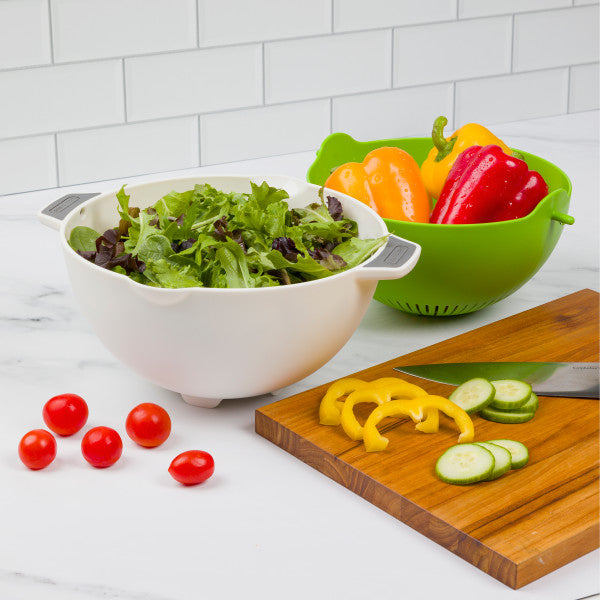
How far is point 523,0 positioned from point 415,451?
1595 mm

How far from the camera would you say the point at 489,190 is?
1.26 meters

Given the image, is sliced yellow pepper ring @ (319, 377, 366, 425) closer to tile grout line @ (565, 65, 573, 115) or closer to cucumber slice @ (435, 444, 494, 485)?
cucumber slice @ (435, 444, 494, 485)

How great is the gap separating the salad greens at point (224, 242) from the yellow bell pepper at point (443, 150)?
0.90 ft

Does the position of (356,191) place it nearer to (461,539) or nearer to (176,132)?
(461,539)

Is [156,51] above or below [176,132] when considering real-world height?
above

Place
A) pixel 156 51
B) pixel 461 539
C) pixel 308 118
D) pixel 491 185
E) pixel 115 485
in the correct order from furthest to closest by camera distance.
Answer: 1. pixel 308 118
2. pixel 156 51
3. pixel 491 185
4. pixel 115 485
5. pixel 461 539

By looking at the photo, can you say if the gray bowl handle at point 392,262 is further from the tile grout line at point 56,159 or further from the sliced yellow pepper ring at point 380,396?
the tile grout line at point 56,159

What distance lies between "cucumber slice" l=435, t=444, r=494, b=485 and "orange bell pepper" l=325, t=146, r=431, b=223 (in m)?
0.44

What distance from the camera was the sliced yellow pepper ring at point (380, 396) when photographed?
100 centimetres

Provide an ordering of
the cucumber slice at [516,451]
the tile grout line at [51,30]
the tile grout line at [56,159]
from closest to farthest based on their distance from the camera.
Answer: the cucumber slice at [516,451]
the tile grout line at [51,30]
the tile grout line at [56,159]

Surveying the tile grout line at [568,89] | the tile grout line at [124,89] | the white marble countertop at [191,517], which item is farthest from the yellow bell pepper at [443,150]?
the tile grout line at [568,89]

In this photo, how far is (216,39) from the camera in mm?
1928

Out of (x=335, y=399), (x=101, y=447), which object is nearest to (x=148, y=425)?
(x=101, y=447)

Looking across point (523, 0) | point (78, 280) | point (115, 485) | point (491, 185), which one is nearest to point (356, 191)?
point (491, 185)
